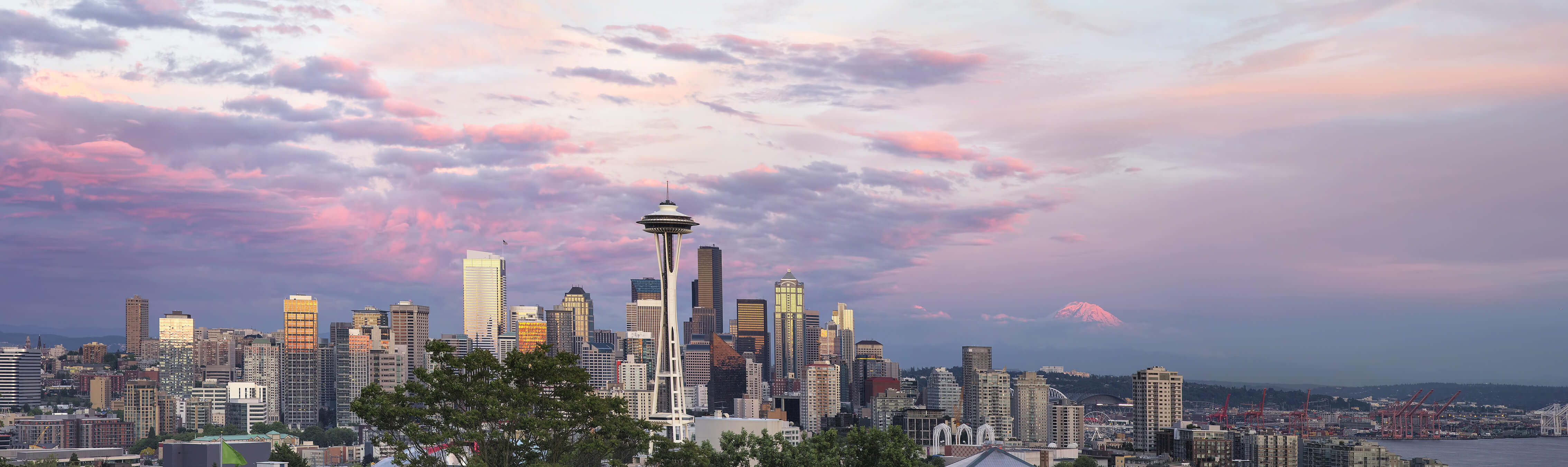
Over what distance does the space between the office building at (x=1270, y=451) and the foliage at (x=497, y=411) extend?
12665 cm

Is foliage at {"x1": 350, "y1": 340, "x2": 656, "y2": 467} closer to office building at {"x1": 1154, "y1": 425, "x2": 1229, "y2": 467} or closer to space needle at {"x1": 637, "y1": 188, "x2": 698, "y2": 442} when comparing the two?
space needle at {"x1": 637, "y1": 188, "x2": 698, "y2": 442}

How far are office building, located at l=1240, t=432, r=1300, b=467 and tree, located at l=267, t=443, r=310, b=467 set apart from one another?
105m

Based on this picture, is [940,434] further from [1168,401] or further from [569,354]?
[569,354]

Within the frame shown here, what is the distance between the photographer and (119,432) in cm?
17212

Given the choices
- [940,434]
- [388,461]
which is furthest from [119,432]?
[388,461]

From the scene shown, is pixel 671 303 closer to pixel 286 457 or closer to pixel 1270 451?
pixel 286 457

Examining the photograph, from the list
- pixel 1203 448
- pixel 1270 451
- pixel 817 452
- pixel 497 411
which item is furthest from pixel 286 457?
pixel 1270 451

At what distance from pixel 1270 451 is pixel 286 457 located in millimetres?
110231

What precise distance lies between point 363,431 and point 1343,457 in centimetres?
12347

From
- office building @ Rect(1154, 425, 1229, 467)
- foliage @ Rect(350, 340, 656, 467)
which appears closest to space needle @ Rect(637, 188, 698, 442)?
foliage @ Rect(350, 340, 656, 467)

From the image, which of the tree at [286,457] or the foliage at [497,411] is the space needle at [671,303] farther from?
the foliage at [497,411]

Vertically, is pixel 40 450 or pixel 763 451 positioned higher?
pixel 763 451

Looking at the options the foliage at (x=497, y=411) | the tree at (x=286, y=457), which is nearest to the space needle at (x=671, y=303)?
the tree at (x=286, y=457)

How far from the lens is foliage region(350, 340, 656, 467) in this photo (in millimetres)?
34688
